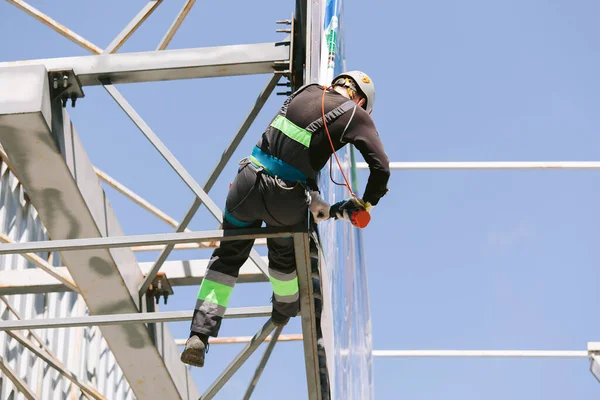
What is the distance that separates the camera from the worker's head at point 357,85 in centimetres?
779

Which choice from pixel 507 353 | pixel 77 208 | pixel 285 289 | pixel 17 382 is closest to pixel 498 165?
pixel 507 353

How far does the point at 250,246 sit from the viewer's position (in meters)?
8.48

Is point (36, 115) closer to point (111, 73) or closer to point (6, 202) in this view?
point (111, 73)

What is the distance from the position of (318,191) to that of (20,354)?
315 inches

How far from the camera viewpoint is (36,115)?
27.8 ft

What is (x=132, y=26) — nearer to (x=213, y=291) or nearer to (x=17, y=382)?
(x=213, y=291)

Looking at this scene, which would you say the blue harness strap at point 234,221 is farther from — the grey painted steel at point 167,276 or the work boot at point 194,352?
the grey painted steel at point 167,276

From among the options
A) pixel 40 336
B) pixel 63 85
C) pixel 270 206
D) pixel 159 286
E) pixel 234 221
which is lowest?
pixel 270 206

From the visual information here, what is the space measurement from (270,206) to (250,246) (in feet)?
2.84

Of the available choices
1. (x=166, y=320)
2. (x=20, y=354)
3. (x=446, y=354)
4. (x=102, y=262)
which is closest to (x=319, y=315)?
(x=166, y=320)

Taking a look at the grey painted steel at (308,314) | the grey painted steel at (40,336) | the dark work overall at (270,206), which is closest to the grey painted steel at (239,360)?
the grey painted steel at (308,314)

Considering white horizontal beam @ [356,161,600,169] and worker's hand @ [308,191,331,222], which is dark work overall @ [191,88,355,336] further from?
white horizontal beam @ [356,161,600,169]

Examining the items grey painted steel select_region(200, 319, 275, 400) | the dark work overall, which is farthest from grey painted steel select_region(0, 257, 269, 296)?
the dark work overall

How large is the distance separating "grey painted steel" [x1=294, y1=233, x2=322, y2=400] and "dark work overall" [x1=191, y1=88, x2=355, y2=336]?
91mm
